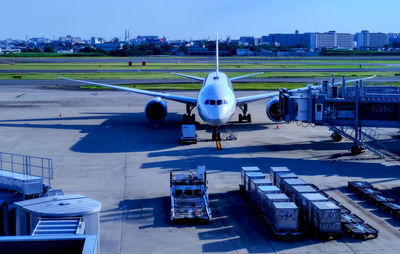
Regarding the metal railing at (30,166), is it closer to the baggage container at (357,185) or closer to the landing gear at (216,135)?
the landing gear at (216,135)

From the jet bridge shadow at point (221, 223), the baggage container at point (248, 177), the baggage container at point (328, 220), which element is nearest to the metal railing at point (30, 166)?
the jet bridge shadow at point (221, 223)

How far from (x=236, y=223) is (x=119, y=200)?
6.30m

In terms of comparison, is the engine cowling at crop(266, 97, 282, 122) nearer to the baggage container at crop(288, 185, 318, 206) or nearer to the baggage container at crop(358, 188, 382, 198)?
the baggage container at crop(358, 188, 382, 198)

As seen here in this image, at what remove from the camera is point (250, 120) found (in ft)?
169

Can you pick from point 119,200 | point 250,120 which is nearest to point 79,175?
point 119,200

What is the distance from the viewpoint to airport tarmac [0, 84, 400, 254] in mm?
20953

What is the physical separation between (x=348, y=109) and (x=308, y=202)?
1571cm

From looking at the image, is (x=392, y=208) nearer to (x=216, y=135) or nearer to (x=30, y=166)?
(x=216, y=135)

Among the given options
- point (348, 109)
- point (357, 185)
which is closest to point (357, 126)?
point (348, 109)

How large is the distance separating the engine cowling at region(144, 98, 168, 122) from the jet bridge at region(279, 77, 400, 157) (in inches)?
517

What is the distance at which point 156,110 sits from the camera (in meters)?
48.1

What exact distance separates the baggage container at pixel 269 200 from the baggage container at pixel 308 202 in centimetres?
80

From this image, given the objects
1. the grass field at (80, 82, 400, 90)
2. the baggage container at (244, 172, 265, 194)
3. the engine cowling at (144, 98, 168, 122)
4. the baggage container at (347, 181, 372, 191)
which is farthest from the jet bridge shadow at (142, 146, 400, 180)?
the grass field at (80, 82, 400, 90)

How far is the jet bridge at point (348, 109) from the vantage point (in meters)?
36.2
